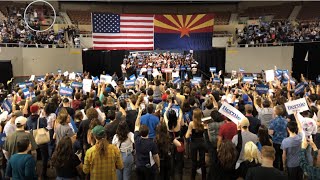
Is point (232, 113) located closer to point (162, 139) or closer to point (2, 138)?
point (162, 139)

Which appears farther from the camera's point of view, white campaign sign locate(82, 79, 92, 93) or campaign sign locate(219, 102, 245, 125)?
white campaign sign locate(82, 79, 92, 93)

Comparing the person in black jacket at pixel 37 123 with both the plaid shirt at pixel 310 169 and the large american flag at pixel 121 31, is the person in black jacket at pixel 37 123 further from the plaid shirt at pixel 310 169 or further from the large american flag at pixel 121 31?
the large american flag at pixel 121 31

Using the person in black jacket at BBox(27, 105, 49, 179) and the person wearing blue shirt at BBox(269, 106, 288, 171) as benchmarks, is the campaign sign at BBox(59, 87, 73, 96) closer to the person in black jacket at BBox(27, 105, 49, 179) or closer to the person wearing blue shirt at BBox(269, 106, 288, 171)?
the person in black jacket at BBox(27, 105, 49, 179)

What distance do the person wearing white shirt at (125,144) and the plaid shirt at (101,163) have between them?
18.0 inches

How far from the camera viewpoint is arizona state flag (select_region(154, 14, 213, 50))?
18.8m

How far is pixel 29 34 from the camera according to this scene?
21.0m

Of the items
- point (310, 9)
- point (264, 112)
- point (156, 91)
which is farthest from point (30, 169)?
point (310, 9)

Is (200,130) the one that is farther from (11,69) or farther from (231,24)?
(231,24)

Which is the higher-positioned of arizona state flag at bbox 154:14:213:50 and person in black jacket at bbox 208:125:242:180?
arizona state flag at bbox 154:14:213:50

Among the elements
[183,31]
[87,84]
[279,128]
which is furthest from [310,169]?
[183,31]

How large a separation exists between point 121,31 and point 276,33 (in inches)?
459

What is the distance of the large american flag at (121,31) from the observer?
16922 mm

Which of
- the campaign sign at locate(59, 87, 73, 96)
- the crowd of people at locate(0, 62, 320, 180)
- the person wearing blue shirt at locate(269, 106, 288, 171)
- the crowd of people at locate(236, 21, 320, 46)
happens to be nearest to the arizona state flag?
the crowd of people at locate(236, 21, 320, 46)

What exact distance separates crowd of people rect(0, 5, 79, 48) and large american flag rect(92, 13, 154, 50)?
5.17 metres
